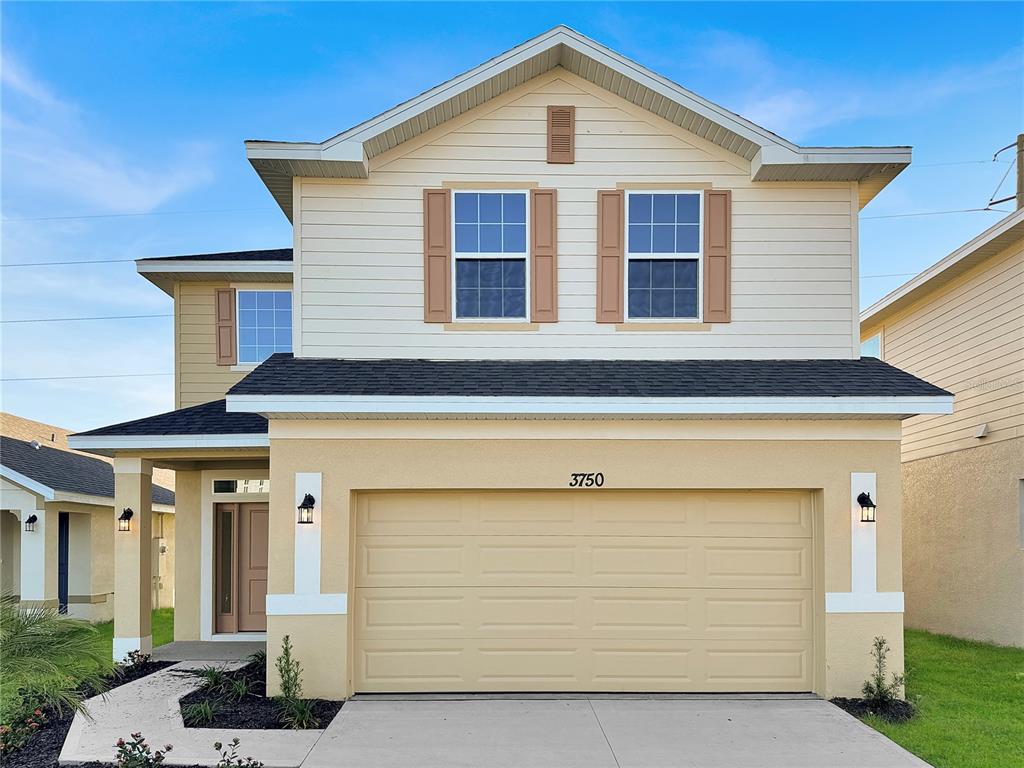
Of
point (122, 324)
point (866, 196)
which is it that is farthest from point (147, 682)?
point (122, 324)

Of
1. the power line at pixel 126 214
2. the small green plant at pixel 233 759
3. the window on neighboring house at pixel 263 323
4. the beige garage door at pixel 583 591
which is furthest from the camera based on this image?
the power line at pixel 126 214

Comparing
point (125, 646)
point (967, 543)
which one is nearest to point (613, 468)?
point (125, 646)

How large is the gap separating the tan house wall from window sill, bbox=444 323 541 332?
1300 millimetres

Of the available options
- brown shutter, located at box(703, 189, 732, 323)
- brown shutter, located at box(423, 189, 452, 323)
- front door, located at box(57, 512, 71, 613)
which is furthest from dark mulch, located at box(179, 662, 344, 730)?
front door, located at box(57, 512, 71, 613)

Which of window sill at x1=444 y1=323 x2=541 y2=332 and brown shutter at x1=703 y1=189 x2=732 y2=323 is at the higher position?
brown shutter at x1=703 y1=189 x2=732 y2=323

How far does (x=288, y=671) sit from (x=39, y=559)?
9.26 metres

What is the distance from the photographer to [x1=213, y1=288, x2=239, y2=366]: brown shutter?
1255cm

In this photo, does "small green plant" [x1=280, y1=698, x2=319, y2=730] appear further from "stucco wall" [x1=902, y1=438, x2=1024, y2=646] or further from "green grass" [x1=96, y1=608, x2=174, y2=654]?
"stucco wall" [x1=902, y1=438, x2=1024, y2=646]

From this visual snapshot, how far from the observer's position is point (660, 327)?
8.97 metres

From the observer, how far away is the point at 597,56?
8781 millimetres

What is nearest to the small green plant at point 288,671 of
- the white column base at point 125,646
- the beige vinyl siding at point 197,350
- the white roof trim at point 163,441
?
the white roof trim at point 163,441

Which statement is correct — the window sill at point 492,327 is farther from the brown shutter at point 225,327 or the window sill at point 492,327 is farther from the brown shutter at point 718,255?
the brown shutter at point 225,327

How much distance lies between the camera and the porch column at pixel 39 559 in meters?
14.3

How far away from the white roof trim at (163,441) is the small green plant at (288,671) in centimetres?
298
